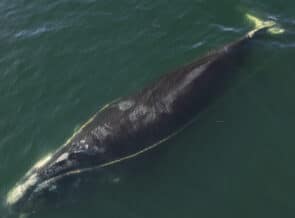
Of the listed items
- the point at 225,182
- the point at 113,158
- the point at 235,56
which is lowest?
the point at 225,182

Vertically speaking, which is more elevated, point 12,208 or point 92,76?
point 92,76

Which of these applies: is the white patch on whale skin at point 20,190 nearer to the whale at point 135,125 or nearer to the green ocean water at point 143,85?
the whale at point 135,125

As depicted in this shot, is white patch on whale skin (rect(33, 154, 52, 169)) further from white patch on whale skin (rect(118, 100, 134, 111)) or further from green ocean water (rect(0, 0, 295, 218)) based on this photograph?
white patch on whale skin (rect(118, 100, 134, 111))

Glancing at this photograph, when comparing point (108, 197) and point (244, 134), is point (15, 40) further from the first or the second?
point (244, 134)

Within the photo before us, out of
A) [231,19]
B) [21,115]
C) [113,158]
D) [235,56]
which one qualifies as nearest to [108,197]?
[113,158]

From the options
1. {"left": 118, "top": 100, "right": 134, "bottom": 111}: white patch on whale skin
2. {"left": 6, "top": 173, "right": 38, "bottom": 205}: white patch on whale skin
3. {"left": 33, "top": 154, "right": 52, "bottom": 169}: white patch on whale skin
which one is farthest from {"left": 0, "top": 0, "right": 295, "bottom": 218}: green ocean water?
{"left": 118, "top": 100, "right": 134, "bottom": 111}: white patch on whale skin

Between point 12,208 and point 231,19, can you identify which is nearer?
point 12,208

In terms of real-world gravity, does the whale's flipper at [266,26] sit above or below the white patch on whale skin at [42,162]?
above

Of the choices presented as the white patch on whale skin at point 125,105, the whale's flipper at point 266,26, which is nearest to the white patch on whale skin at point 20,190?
the white patch on whale skin at point 125,105

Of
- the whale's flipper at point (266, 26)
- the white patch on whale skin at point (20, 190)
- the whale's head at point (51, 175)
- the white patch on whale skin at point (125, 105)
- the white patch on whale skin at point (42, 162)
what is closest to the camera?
the whale's head at point (51, 175)
